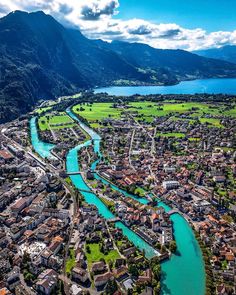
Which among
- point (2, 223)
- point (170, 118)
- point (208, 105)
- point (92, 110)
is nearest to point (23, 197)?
point (2, 223)

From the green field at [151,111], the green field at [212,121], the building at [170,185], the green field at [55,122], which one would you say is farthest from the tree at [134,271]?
the green field at [212,121]

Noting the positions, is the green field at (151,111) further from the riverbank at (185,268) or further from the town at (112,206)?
the riverbank at (185,268)

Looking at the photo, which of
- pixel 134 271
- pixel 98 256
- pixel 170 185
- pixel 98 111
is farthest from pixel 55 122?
pixel 134 271

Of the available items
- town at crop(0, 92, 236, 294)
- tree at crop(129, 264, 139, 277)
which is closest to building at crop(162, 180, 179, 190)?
town at crop(0, 92, 236, 294)

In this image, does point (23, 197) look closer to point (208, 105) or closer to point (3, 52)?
point (208, 105)

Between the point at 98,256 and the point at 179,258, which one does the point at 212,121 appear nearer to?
the point at 179,258
